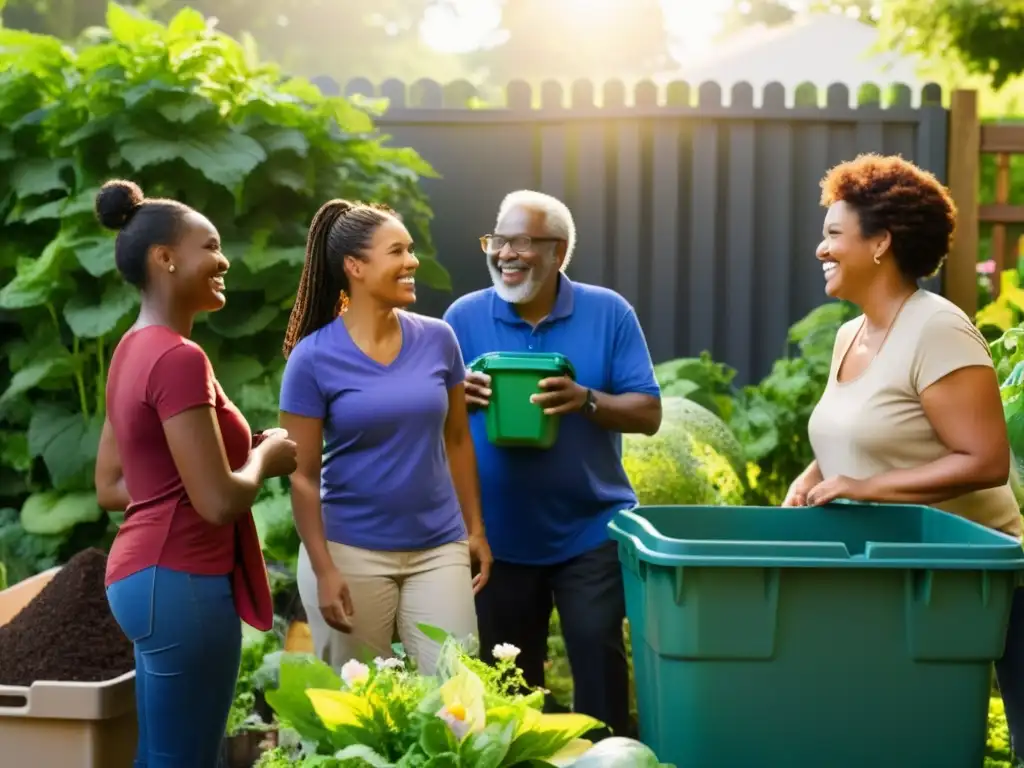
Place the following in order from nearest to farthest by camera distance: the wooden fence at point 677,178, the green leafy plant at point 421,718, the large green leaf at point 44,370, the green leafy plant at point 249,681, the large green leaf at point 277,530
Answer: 1. the green leafy plant at point 421,718
2. the green leafy plant at point 249,681
3. the large green leaf at point 277,530
4. the large green leaf at point 44,370
5. the wooden fence at point 677,178

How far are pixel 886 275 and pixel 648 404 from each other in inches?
31.2

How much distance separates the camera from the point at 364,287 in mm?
3590

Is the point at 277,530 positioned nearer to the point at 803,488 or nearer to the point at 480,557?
the point at 480,557

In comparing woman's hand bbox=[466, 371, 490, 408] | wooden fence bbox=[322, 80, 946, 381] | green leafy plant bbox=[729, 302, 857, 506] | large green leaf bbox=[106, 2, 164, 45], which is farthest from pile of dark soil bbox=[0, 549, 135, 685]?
wooden fence bbox=[322, 80, 946, 381]

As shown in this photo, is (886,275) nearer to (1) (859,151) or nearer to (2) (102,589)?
(2) (102,589)

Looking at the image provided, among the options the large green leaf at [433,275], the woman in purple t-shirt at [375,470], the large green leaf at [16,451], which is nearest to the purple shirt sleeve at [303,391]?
the woman in purple t-shirt at [375,470]

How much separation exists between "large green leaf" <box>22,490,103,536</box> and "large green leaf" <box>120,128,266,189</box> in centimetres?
142

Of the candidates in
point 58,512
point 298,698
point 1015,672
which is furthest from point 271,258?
point 1015,672

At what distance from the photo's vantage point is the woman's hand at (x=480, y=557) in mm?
3746

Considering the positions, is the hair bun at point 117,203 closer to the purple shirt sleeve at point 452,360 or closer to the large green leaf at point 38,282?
the purple shirt sleeve at point 452,360

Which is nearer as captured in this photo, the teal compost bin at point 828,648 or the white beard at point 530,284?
the teal compost bin at point 828,648

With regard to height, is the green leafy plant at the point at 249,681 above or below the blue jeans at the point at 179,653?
below

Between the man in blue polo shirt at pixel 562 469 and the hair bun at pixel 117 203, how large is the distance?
3.54 feet

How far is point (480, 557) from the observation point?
3.74 metres
